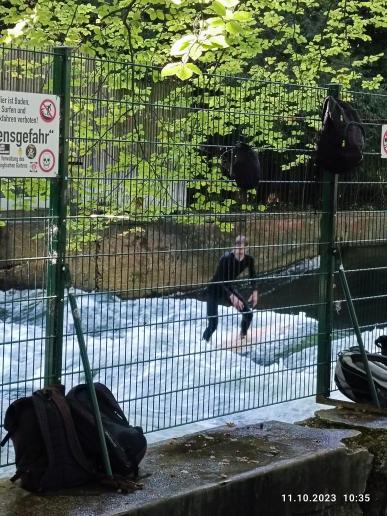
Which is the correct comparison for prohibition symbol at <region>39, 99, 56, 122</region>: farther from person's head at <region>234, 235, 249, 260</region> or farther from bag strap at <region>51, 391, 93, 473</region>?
person's head at <region>234, 235, 249, 260</region>

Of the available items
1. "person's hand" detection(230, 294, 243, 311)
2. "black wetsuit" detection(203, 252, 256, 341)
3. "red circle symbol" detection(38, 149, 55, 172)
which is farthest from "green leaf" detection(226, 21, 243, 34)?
"person's hand" detection(230, 294, 243, 311)

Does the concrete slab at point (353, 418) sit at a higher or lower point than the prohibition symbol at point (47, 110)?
lower

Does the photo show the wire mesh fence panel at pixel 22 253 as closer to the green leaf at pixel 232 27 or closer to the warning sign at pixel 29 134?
the warning sign at pixel 29 134

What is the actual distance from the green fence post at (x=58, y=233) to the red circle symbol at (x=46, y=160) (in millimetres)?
65

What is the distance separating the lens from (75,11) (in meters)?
11.8

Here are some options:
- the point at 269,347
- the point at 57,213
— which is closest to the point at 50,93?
the point at 57,213

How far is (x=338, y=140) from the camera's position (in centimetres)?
693

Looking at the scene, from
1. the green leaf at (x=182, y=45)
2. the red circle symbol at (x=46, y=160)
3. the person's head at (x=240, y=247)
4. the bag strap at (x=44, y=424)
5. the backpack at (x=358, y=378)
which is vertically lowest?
the backpack at (x=358, y=378)

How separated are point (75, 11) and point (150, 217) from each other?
683 centimetres

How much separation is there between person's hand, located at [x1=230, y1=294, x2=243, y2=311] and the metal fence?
76mm

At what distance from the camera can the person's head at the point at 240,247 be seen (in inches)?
249

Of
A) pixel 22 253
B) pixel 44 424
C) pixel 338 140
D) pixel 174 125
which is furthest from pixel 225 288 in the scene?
pixel 44 424

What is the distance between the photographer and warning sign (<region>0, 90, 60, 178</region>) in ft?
15.9

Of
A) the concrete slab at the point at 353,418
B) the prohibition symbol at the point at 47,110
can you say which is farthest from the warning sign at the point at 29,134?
the concrete slab at the point at 353,418
